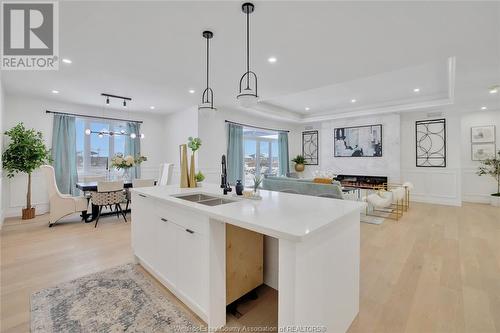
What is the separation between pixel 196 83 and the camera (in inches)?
158

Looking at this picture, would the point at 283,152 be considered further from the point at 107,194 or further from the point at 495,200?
the point at 495,200

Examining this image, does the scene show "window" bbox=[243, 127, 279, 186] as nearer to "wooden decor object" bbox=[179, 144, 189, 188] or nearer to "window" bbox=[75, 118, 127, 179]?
"window" bbox=[75, 118, 127, 179]

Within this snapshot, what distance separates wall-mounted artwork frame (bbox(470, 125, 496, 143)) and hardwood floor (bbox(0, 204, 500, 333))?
2.79m

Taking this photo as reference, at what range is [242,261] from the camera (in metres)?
1.88

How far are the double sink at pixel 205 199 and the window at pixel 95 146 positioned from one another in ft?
15.0

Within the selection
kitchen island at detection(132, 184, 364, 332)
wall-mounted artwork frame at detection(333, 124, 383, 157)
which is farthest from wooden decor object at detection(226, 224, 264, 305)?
wall-mounted artwork frame at detection(333, 124, 383, 157)

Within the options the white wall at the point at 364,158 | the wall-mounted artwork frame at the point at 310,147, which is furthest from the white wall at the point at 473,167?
the wall-mounted artwork frame at the point at 310,147

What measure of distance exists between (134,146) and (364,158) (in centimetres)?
674

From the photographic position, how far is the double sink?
2.24 metres

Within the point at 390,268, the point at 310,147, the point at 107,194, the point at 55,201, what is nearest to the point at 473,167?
the point at 310,147

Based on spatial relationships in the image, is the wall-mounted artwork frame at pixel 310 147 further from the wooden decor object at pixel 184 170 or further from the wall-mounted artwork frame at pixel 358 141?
the wooden decor object at pixel 184 170

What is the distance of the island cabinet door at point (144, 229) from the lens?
226cm

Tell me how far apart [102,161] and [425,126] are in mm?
8776

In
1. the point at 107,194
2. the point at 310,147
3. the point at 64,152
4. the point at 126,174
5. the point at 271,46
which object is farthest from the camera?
the point at 310,147
